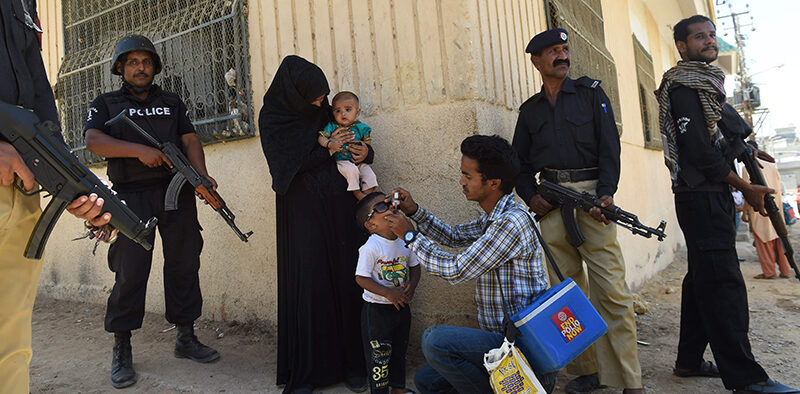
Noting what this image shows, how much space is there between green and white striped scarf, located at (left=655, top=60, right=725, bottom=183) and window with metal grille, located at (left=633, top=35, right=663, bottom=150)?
4367 millimetres

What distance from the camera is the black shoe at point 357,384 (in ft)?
9.04

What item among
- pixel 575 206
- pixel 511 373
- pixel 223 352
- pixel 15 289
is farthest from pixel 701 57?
pixel 223 352

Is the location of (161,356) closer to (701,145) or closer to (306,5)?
(306,5)

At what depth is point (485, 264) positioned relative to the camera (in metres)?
2.06

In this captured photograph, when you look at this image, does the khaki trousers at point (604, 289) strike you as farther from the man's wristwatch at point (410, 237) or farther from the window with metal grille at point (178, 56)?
the window with metal grille at point (178, 56)

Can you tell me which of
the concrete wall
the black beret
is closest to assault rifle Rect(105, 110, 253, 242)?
the concrete wall

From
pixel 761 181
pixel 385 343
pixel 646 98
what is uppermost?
pixel 646 98

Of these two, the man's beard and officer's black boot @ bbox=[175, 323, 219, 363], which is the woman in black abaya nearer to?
officer's black boot @ bbox=[175, 323, 219, 363]

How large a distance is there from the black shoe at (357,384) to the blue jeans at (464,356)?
80 centimetres

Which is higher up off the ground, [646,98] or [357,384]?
[646,98]

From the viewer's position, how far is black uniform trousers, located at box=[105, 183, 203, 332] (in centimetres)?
301

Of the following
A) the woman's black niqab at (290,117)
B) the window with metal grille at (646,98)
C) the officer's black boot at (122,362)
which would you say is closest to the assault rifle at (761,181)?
the woman's black niqab at (290,117)

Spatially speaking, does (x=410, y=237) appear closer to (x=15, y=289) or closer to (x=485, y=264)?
(x=485, y=264)

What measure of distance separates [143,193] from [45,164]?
4.63ft
